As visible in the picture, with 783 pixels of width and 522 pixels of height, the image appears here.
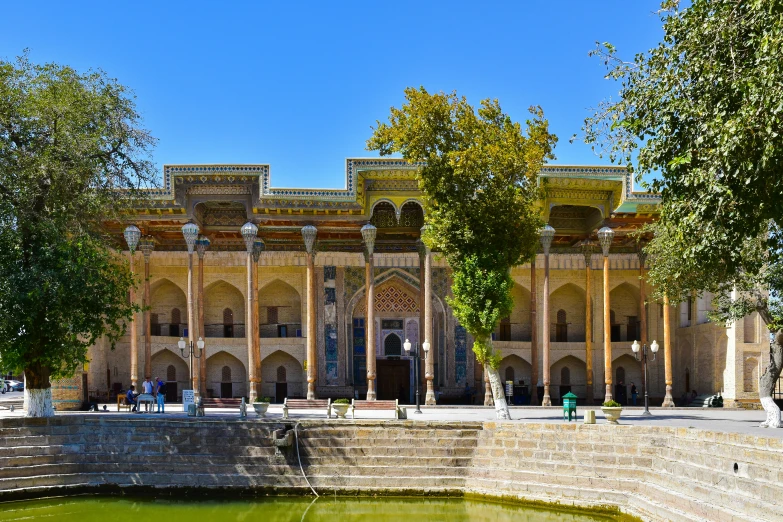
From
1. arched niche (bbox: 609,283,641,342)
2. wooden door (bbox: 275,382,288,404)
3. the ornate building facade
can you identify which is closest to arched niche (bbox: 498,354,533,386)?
the ornate building facade

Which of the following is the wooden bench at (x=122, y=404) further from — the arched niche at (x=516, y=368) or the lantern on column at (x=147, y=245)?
the arched niche at (x=516, y=368)

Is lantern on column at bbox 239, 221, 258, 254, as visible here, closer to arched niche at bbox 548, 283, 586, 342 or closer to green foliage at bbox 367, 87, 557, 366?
green foliage at bbox 367, 87, 557, 366

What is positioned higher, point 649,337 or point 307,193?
point 307,193

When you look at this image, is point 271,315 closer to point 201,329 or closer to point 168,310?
point 168,310

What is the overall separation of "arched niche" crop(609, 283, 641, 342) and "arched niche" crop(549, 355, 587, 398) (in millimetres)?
1826

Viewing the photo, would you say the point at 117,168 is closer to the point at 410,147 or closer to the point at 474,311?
the point at 410,147

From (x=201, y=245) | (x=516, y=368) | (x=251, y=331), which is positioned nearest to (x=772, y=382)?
(x=516, y=368)

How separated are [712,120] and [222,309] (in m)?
24.0

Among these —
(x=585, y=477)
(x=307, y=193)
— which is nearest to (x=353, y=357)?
(x=307, y=193)

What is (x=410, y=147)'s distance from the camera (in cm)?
1967

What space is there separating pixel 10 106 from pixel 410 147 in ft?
28.1

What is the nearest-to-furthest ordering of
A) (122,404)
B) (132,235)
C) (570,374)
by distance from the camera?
(122,404)
(132,235)
(570,374)

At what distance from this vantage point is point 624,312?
32.5 m

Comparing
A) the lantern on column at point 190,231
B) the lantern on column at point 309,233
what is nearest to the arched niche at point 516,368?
the lantern on column at point 309,233
